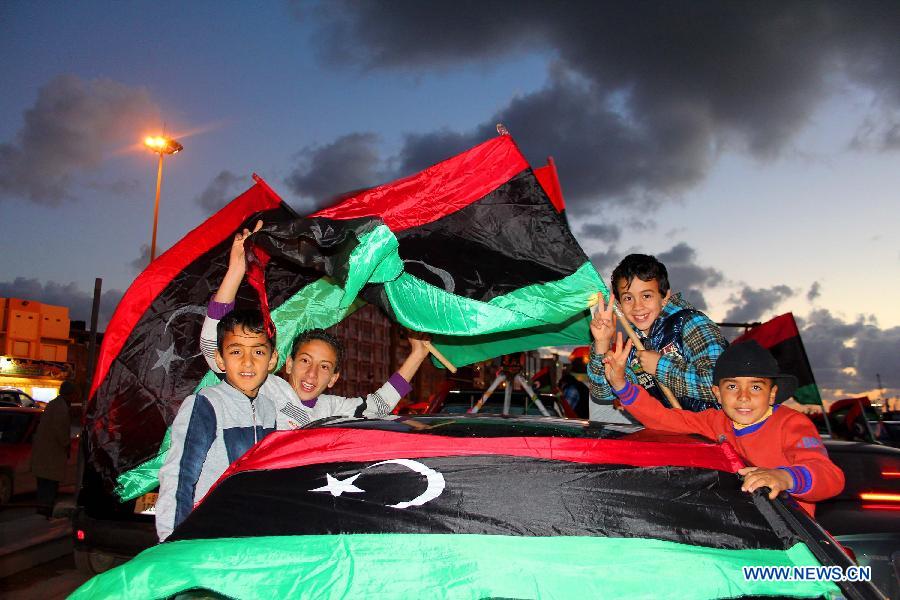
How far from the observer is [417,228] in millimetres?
3652

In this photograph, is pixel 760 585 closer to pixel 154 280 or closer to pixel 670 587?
pixel 670 587

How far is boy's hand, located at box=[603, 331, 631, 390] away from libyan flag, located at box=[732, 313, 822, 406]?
10.6 ft

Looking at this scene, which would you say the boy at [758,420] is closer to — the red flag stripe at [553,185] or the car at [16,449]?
the red flag stripe at [553,185]

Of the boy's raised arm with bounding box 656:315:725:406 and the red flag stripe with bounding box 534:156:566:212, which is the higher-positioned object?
the red flag stripe with bounding box 534:156:566:212

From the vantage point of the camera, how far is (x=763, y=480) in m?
1.98

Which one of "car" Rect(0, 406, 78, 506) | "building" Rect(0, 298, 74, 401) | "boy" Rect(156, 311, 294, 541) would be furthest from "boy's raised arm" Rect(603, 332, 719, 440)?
"building" Rect(0, 298, 74, 401)

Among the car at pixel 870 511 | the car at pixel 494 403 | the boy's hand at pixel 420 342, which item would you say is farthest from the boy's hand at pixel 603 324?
the car at pixel 494 403

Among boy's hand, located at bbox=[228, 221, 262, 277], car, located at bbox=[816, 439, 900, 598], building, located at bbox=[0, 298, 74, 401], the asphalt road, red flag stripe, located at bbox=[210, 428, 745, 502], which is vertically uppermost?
building, located at bbox=[0, 298, 74, 401]

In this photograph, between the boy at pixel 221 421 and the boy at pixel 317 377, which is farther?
the boy at pixel 317 377

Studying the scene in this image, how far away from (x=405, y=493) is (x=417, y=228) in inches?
78.1

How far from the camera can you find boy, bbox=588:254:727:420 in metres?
3.34

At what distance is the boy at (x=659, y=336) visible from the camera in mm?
3342

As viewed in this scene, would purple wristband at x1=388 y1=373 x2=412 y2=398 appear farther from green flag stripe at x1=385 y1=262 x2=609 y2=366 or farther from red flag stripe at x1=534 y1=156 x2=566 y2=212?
red flag stripe at x1=534 y1=156 x2=566 y2=212

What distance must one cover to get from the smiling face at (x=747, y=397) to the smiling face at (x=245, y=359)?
201 centimetres
